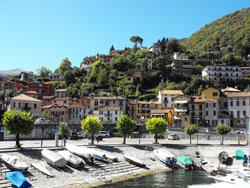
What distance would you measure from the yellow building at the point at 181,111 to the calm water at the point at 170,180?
38168 mm

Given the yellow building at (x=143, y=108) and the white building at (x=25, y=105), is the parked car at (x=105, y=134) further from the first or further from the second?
the yellow building at (x=143, y=108)

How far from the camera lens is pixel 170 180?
2914 centimetres

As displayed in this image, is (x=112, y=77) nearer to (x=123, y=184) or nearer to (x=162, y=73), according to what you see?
(x=162, y=73)

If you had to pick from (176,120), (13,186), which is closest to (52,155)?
(13,186)

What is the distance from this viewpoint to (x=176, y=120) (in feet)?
242

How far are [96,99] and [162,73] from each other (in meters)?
40.0

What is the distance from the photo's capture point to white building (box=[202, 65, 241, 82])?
103 meters

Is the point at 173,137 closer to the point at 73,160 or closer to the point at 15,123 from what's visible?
the point at 73,160

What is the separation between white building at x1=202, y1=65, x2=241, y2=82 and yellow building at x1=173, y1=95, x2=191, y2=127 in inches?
1342

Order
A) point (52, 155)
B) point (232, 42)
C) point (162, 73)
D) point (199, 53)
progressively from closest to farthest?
1. point (52, 155)
2. point (162, 73)
3. point (199, 53)
4. point (232, 42)

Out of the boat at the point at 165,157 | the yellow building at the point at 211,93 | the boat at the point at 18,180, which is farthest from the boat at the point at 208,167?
the yellow building at the point at 211,93

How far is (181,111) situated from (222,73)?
139 ft

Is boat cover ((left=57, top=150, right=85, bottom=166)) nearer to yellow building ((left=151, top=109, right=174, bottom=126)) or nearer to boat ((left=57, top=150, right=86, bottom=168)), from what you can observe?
boat ((left=57, top=150, right=86, bottom=168))

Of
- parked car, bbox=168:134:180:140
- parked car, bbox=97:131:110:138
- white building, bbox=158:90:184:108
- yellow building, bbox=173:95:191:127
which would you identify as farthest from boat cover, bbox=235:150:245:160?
white building, bbox=158:90:184:108
